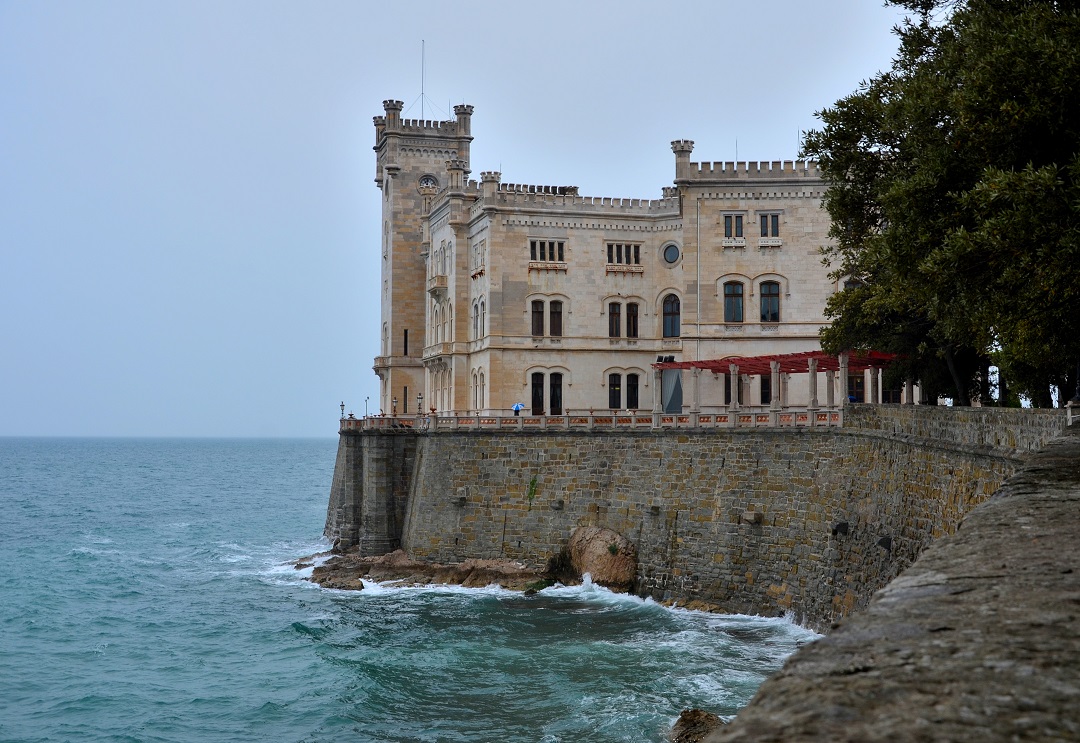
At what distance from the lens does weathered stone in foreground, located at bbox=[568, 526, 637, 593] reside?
40.7 metres

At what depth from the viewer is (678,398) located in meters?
50.8

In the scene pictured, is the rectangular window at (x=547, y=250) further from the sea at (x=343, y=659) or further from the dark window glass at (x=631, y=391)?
the sea at (x=343, y=659)

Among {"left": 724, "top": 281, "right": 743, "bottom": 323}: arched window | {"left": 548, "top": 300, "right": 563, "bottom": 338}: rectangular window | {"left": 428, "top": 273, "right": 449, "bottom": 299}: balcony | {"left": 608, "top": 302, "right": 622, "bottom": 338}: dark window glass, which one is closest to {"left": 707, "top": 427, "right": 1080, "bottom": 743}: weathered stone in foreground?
{"left": 724, "top": 281, "right": 743, "bottom": 323}: arched window

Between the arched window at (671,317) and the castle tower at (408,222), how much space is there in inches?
615

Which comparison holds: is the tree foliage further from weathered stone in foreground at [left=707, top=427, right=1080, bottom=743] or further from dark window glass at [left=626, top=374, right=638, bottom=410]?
dark window glass at [left=626, top=374, right=638, bottom=410]

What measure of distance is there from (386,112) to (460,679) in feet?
135

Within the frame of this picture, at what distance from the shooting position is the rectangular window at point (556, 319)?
172 ft

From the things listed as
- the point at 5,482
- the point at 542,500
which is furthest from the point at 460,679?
the point at 5,482

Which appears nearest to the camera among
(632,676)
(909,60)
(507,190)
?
(909,60)

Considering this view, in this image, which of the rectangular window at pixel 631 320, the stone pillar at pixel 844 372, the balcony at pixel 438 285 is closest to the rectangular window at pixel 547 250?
the rectangular window at pixel 631 320

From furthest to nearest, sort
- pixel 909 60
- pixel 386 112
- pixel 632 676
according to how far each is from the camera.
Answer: pixel 386 112 < pixel 632 676 < pixel 909 60

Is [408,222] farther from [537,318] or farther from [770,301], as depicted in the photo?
[770,301]

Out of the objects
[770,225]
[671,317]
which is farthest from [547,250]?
[770,225]

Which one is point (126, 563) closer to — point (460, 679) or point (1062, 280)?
point (460, 679)
